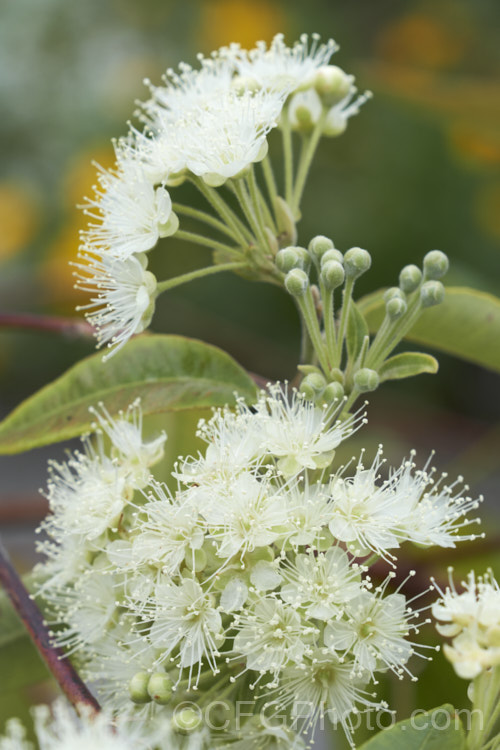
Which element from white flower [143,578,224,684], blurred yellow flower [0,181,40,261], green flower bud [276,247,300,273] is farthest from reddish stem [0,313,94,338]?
blurred yellow flower [0,181,40,261]

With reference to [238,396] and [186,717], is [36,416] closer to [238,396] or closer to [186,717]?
[238,396]

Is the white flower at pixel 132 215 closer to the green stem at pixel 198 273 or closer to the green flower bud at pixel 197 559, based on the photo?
the green stem at pixel 198 273

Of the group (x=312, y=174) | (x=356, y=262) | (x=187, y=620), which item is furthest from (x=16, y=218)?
(x=187, y=620)

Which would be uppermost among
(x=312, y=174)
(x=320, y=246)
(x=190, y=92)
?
(x=312, y=174)

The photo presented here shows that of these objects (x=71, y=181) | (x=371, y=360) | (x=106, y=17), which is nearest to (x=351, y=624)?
(x=371, y=360)

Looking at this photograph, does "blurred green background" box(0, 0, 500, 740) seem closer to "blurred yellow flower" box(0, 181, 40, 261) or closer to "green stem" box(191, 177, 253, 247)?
"blurred yellow flower" box(0, 181, 40, 261)

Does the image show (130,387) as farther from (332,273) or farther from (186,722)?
(186,722)

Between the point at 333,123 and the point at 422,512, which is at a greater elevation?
the point at 333,123
